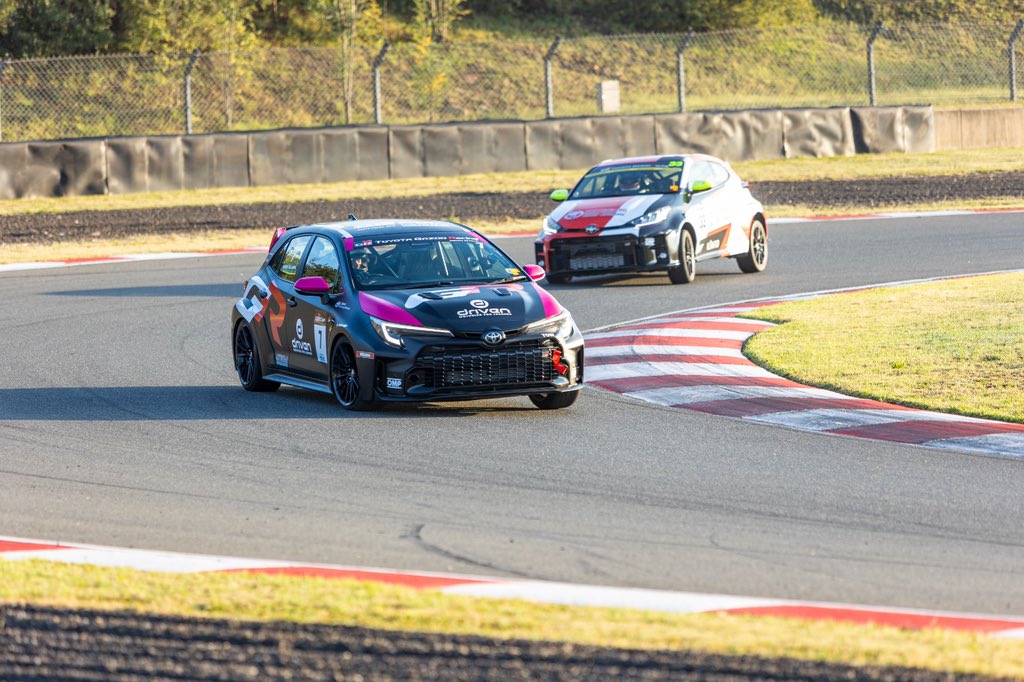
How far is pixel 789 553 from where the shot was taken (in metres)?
6.89

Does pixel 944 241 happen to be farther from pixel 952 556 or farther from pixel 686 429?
pixel 952 556

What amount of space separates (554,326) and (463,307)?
0.63 m

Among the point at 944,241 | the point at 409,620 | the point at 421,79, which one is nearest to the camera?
the point at 409,620

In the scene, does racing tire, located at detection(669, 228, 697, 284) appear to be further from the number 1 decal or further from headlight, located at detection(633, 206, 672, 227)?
the number 1 decal

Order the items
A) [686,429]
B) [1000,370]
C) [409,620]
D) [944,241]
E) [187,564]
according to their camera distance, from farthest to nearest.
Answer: [944,241] → [1000,370] → [686,429] → [187,564] → [409,620]

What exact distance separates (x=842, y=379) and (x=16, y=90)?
23553 mm

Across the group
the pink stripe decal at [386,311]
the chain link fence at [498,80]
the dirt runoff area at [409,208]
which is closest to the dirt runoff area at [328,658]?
the pink stripe decal at [386,311]

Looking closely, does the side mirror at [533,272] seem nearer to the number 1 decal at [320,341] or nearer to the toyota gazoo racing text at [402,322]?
the toyota gazoo racing text at [402,322]

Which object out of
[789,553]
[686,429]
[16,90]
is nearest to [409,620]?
[789,553]

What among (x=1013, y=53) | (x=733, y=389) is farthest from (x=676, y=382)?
(x=1013, y=53)

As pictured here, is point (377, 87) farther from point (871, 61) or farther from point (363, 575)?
point (363, 575)

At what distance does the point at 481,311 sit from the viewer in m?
10.5

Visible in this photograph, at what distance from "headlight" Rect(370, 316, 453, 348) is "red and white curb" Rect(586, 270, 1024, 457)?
1748 millimetres

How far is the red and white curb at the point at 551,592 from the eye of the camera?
5.75 m
